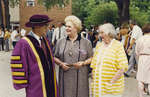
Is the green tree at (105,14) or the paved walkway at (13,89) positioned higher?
the paved walkway at (13,89)

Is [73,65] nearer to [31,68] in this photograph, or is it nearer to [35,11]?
[31,68]

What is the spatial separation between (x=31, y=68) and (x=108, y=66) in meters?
1.10

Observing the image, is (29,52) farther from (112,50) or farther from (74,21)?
(112,50)

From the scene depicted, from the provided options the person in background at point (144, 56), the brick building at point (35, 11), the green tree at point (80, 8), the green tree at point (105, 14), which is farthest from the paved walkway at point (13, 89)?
the green tree at point (80, 8)

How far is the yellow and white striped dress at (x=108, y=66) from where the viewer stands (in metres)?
3.94

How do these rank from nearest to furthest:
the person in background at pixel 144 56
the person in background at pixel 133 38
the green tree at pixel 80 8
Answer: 1. the person in background at pixel 144 56
2. the person in background at pixel 133 38
3. the green tree at pixel 80 8

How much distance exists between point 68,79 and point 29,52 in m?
0.90

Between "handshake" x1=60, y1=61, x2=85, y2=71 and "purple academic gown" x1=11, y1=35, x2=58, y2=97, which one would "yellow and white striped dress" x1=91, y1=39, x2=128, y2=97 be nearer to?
"handshake" x1=60, y1=61, x2=85, y2=71

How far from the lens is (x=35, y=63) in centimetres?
349

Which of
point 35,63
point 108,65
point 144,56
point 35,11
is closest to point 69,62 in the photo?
point 108,65

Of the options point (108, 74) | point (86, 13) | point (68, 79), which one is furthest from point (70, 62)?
point (86, 13)

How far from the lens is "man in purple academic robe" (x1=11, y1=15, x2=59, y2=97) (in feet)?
11.3

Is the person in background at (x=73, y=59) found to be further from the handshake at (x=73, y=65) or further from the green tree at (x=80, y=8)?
the green tree at (x=80, y=8)

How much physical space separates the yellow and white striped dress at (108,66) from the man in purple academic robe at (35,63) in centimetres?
67
